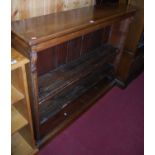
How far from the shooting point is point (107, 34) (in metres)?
2.05

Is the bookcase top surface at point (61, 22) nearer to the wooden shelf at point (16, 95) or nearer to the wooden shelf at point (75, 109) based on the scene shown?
the wooden shelf at point (16, 95)

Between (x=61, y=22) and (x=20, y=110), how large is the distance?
2.32 feet

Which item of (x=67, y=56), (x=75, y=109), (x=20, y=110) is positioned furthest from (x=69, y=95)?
(x=20, y=110)

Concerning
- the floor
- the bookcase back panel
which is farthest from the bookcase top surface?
the floor

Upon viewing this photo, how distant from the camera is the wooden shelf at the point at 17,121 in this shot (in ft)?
3.94

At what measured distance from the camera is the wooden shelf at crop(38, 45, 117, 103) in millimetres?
1435

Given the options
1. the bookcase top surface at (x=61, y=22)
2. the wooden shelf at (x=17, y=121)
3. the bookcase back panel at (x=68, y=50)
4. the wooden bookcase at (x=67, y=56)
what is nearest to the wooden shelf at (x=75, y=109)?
the wooden bookcase at (x=67, y=56)

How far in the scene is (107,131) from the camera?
5.76 ft

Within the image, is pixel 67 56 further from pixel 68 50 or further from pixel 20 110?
pixel 20 110

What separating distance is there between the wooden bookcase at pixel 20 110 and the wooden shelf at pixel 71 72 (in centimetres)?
17

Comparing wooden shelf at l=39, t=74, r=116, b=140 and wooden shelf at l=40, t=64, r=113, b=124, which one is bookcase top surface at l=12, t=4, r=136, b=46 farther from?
wooden shelf at l=39, t=74, r=116, b=140
